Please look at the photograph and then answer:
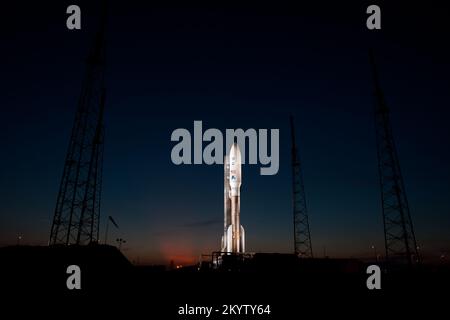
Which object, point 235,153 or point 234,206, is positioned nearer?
point 234,206

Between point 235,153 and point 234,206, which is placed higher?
point 235,153

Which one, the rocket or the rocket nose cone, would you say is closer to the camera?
the rocket

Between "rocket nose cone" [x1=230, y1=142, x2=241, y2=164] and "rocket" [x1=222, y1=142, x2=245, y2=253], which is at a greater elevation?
"rocket nose cone" [x1=230, y1=142, x2=241, y2=164]

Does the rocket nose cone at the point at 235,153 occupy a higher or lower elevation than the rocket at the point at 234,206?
higher

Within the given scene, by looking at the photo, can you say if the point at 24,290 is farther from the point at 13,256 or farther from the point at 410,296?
the point at 410,296

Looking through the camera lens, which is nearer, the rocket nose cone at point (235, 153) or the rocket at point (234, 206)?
the rocket at point (234, 206)
